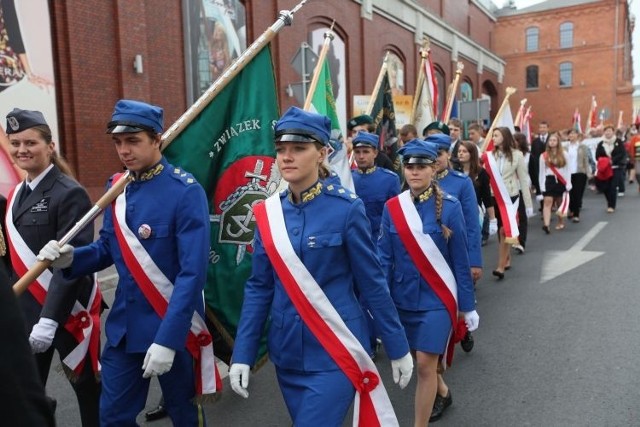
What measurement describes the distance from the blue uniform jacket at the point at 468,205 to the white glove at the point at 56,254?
9.12 feet

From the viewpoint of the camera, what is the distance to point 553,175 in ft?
38.8

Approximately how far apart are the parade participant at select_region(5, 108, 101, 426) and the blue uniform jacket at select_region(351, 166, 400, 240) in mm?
2942

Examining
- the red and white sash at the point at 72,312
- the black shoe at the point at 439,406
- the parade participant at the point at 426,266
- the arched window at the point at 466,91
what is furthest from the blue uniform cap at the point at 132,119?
the arched window at the point at 466,91

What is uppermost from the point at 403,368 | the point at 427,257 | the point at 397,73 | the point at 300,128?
the point at 397,73

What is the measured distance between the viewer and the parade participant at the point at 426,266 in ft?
11.7

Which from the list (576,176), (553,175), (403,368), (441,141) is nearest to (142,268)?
A: (403,368)

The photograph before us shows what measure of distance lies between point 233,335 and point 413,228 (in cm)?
130

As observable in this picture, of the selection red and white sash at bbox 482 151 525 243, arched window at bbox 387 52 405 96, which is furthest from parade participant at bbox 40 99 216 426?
arched window at bbox 387 52 405 96

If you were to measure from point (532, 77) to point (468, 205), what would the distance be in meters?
52.6

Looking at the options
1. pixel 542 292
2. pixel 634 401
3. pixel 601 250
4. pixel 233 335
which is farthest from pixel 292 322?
pixel 601 250

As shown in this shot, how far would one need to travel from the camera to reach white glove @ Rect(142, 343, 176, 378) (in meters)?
2.64

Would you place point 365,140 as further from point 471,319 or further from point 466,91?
point 466,91

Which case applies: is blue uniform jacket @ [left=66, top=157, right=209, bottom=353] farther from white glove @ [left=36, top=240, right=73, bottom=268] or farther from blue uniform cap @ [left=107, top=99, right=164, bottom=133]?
blue uniform cap @ [left=107, top=99, right=164, bottom=133]

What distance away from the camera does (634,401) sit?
412 centimetres
